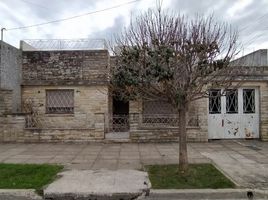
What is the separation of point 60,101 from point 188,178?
10530 millimetres

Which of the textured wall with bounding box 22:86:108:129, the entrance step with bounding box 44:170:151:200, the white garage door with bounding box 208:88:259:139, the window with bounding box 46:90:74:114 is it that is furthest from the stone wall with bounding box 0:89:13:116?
the white garage door with bounding box 208:88:259:139

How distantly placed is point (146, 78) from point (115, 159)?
3.89m

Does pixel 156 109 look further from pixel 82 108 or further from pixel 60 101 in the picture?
pixel 60 101

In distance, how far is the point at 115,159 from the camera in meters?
11.0

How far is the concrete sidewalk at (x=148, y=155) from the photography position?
9523 millimetres

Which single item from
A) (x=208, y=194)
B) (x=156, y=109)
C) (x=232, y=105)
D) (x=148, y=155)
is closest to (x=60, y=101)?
(x=156, y=109)

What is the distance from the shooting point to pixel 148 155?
1176 cm

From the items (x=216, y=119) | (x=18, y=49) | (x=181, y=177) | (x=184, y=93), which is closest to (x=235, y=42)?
(x=184, y=93)

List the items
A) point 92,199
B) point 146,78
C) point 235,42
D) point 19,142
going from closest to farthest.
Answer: point 92,199 → point 146,78 → point 235,42 → point 19,142

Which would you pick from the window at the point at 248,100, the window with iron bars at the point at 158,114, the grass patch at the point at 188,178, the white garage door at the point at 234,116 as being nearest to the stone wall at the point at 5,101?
the window with iron bars at the point at 158,114

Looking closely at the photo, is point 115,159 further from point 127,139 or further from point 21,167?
point 127,139

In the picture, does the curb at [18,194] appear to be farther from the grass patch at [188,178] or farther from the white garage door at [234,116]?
the white garage door at [234,116]

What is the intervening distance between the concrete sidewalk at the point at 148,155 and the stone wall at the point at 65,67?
4145 millimetres

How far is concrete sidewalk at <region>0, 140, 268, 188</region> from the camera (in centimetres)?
952
